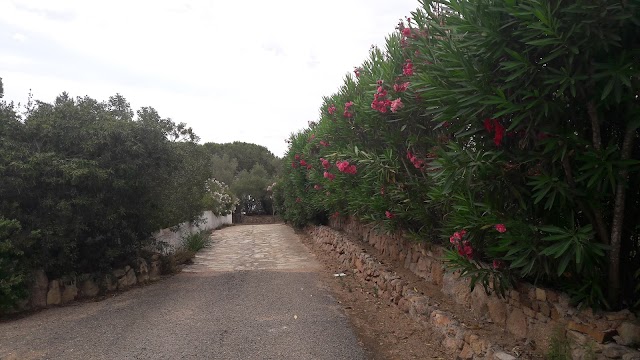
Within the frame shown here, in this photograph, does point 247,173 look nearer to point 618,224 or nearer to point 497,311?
point 497,311

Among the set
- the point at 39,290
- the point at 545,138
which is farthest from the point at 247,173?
the point at 545,138

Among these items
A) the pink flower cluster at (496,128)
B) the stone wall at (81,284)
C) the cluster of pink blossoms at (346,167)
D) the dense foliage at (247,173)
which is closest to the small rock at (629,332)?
the pink flower cluster at (496,128)

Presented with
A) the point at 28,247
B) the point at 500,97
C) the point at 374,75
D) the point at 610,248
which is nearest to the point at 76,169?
the point at 28,247

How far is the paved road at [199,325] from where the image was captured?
4828 millimetres

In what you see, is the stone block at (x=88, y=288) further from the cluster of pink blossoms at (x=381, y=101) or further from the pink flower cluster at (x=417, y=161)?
the pink flower cluster at (x=417, y=161)

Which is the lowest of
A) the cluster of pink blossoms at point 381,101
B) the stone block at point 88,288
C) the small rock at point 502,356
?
the small rock at point 502,356

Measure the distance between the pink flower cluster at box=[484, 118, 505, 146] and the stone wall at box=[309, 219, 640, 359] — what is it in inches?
54.8

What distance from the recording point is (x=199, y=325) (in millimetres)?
5699

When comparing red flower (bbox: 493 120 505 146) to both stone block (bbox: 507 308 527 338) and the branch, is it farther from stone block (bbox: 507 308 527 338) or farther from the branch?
stone block (bbox: 507 308 527 338)

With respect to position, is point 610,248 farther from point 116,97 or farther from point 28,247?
point 116,97

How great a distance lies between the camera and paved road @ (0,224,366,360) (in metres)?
4.83

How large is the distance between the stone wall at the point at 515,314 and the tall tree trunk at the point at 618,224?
0.55 ft

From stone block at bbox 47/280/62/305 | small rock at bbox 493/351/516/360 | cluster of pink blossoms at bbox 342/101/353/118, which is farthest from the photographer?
cluster of pink blossoms at bbox 342/101/353/118

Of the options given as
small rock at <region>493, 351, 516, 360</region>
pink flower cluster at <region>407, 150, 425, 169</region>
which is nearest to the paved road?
small rock at <region>493, 351, 516, 360</region>
